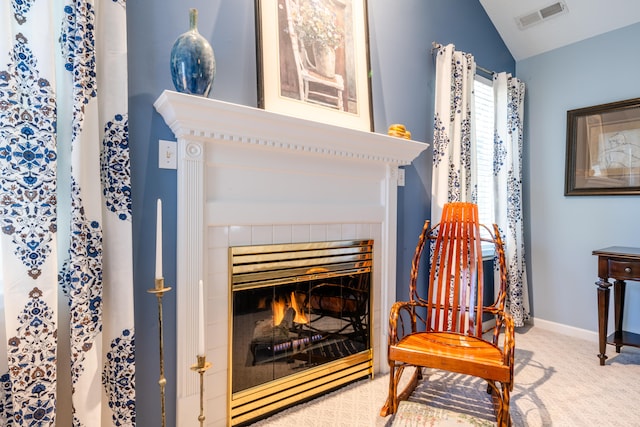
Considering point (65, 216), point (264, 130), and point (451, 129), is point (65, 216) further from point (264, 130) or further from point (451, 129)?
point (451, 129)

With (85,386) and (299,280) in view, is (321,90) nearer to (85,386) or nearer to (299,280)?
(299,280)

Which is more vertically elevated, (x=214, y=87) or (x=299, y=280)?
(x=214, y=87)

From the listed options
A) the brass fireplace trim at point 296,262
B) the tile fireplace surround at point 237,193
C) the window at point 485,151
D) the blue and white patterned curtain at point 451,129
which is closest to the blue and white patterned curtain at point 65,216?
the tile fireplace surround at point 237,193

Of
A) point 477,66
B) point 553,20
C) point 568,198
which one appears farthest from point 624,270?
point 553,20

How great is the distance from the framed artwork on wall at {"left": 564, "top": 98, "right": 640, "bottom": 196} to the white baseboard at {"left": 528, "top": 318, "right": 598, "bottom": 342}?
122 centimetres

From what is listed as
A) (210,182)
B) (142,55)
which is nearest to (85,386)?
(210,182)

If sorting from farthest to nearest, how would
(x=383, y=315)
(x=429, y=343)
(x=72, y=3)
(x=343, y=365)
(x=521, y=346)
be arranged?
(x=521, y=346)
(x=383, y=315)
(x=343, y=365)
(x=429, y=343)
(x=72, y=3)

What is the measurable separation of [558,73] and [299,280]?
3162mm

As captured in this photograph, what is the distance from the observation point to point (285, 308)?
197 centimetres

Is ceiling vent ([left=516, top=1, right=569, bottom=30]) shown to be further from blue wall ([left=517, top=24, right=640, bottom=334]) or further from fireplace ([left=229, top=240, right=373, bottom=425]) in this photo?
fireplace ([left=229, top=240, right=373, bottom=425])

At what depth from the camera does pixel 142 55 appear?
1.51m

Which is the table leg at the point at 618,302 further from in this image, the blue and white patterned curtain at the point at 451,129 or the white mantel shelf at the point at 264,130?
the white mantel shelf at the point at 264,130

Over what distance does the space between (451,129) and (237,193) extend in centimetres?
181

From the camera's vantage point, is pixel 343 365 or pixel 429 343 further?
pixel 343 365
